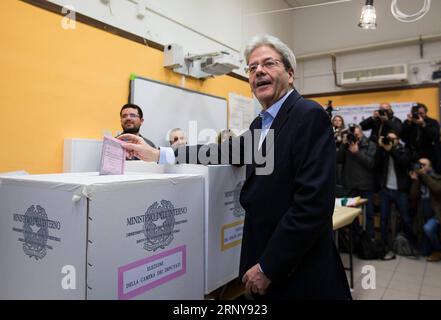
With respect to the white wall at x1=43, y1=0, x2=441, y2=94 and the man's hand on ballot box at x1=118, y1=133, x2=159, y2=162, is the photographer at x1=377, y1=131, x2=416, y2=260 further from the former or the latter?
the man's hand on ballot box at x1=118, y1=133, x2=159, y2=162

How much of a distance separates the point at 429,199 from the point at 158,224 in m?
3.99

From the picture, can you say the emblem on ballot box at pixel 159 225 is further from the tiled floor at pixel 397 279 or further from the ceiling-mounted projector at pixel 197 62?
the tiled floor at pixel 397 279

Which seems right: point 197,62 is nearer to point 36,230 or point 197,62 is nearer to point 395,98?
point 36,230

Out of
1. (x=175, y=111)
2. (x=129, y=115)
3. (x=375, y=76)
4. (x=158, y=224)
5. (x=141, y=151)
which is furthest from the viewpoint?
(x=375, y=76)

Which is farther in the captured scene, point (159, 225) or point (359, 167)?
point (359, 167)

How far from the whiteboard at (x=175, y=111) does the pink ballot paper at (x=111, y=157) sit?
172cm

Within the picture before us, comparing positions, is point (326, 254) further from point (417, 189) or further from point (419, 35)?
point (419, 35)

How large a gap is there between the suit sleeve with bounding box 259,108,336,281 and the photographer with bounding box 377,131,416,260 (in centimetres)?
344

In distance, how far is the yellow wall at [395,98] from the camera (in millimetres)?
4512

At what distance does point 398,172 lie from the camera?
393 centimetres

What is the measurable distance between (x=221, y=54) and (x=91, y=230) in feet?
8.78

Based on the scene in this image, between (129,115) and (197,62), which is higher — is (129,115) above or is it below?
below

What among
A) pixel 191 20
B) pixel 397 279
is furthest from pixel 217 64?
pixel 397 279

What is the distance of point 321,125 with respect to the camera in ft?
3.03
